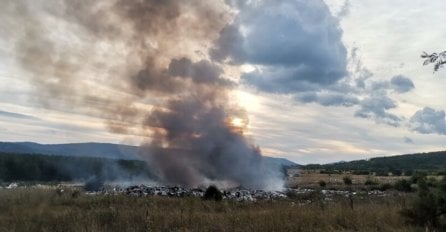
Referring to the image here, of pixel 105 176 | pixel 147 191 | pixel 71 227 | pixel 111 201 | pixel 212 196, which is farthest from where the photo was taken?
pixel 105 176

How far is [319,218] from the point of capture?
15.5 m

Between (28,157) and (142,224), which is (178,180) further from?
(28,157)

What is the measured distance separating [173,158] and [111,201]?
23.5 meters

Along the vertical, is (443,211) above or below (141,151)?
below

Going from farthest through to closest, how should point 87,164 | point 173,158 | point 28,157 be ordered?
1. point 28,157
2. point 87,164
3. point 173,158

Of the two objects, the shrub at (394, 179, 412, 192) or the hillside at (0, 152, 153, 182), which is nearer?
the shrub at (394, 179, 412, 192)

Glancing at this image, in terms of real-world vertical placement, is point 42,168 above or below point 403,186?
above

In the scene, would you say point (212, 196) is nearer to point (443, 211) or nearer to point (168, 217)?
point (168, 217)

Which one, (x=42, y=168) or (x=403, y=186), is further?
(x=42, y=168)

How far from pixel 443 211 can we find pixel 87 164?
270 ft

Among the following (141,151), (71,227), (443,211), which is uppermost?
(141,151)

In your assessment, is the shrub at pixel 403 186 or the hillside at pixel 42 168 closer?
the shrub at pixel 403 186

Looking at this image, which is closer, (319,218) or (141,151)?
(319,218)

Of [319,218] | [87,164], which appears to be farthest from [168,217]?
[87,164]
